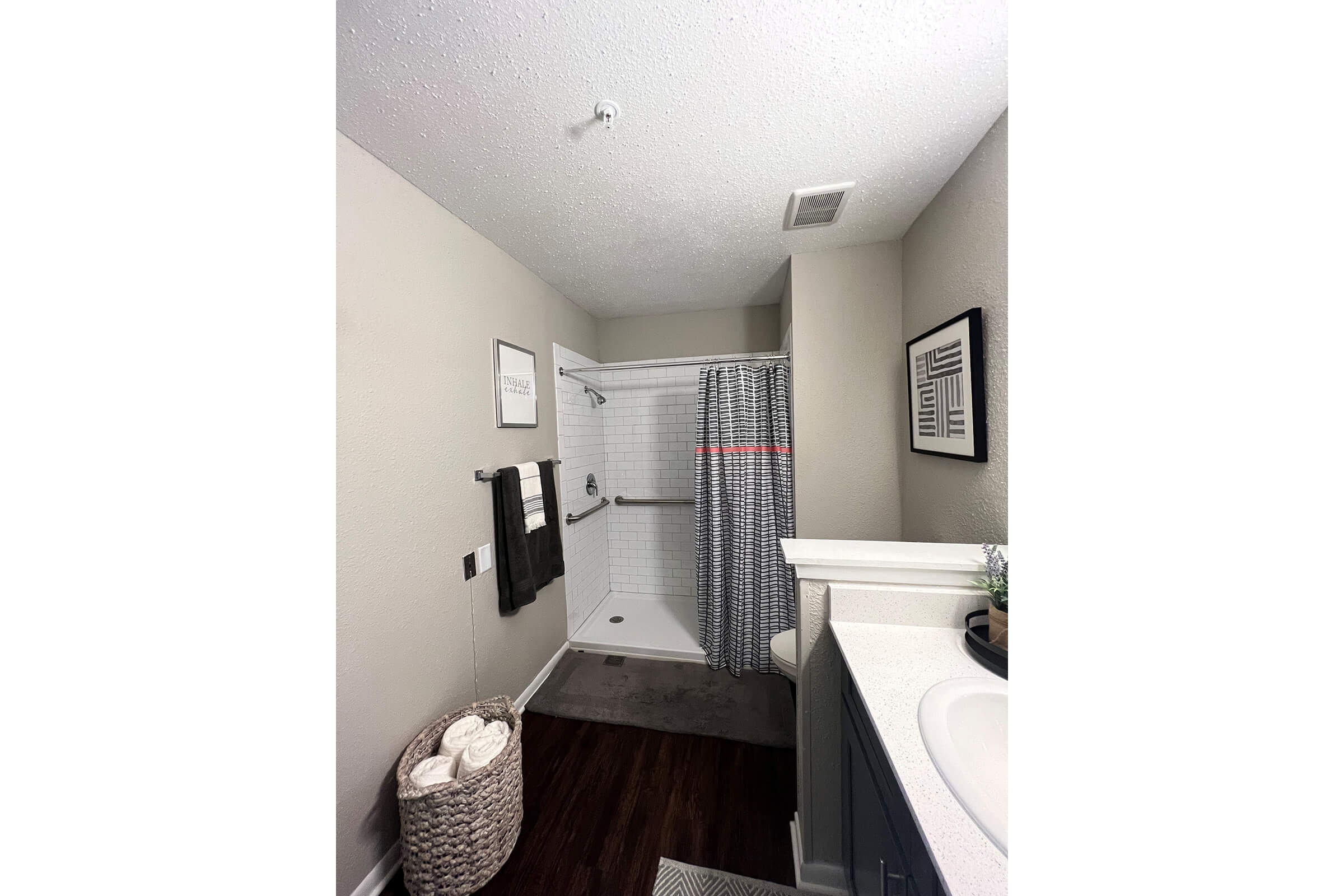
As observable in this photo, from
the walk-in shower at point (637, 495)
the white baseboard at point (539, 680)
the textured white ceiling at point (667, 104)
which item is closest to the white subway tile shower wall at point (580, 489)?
the walk-in shower at point (637, 495)

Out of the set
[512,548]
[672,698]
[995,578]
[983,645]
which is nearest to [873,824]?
[983,645]

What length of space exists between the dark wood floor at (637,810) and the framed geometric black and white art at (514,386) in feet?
3.88

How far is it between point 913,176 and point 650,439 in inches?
71.4

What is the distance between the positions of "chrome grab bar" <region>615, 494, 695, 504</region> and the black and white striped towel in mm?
907

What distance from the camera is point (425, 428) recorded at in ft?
4.41

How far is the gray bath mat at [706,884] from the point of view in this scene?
44.7 inches

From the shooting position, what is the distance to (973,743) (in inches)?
28.3

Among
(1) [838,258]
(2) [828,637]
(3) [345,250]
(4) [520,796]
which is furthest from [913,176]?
(4) [520,796]

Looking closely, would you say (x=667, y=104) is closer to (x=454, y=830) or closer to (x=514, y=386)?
(x=514, y=386)

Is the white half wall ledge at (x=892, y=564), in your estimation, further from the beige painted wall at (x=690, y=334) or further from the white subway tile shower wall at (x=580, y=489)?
the beige painted wall at (x=690, y=334)

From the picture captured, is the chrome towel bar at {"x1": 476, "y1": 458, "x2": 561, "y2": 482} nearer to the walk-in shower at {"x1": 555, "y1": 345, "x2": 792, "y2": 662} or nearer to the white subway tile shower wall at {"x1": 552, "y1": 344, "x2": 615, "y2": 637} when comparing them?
the white subway tile shower wall at {"x1": 552, "y1": 344, "x2": 615, "y2": 637}

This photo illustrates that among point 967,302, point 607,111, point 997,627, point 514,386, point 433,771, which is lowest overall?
point 433,771

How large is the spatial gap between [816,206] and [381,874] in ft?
7.48

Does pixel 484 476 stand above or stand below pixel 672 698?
above
